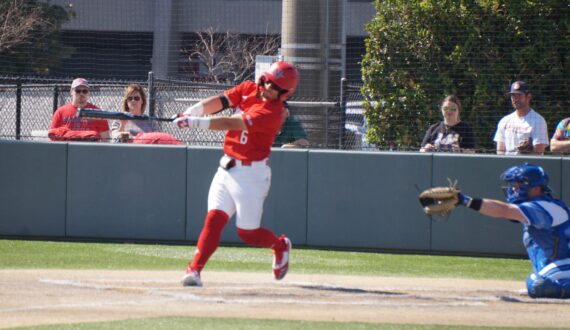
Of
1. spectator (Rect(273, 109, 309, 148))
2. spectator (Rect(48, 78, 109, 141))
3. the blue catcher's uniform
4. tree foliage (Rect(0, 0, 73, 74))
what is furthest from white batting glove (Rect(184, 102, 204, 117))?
tree foliage (Rect(0, 0, 73, 74))

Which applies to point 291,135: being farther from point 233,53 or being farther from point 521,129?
point 233,53

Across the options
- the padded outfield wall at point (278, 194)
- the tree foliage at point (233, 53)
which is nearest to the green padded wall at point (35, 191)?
the padded outfield wall at point (278, 194)

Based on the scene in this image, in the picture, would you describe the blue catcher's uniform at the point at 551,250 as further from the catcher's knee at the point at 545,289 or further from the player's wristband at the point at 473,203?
the player's wristband at the point at 473,203

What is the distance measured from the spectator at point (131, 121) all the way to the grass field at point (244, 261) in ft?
4.29

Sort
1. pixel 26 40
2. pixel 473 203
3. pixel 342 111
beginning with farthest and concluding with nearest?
1. pixel 26 40
2. pixel 342 111
3. pixel 473 203

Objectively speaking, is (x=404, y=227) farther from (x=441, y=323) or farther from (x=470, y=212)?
(x=441, y=323)

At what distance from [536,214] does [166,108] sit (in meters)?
8.50

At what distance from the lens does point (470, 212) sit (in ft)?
34.7

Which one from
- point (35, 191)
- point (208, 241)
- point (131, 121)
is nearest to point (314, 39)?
point (131, 121)

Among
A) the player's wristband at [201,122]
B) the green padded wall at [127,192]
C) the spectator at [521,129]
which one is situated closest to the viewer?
the player's wristband at [201,122]

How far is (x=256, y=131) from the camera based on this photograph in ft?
24.8

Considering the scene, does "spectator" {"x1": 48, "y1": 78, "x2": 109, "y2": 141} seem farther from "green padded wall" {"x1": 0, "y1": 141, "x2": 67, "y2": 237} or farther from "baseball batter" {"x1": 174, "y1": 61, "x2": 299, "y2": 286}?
"baseball batter" {"x1": 174, "y1": 61, "x2": 299, "y2": 286}

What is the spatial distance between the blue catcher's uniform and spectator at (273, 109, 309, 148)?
12.7 ft

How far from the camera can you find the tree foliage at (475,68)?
41.5ft
